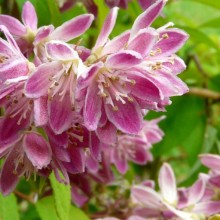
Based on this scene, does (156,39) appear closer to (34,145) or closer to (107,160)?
(34,145)

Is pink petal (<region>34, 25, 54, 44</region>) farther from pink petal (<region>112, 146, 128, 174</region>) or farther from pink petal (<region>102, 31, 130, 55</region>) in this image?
pink petal (<region>112, 146, 128, 174</region>)

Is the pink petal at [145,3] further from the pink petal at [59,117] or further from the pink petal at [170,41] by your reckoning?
the pink petal at [59,117]

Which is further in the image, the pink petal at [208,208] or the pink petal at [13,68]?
the pink petal at [208,208]

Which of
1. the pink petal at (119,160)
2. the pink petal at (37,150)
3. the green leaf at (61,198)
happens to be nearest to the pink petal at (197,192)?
the pink petal at (119,160)

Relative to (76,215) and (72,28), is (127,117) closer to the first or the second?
(72,28)

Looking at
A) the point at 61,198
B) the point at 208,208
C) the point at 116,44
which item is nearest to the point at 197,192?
the point at 208,208

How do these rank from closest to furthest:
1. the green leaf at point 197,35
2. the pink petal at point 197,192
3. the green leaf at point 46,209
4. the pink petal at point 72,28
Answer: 1. the pink petal at point 72,28
2. the green leaf at point 46,209
3. the pink petal at point 197,192
4. the green leaf at point 197,35

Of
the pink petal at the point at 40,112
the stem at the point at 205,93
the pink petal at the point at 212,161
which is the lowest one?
the stem at the point at 205,93
